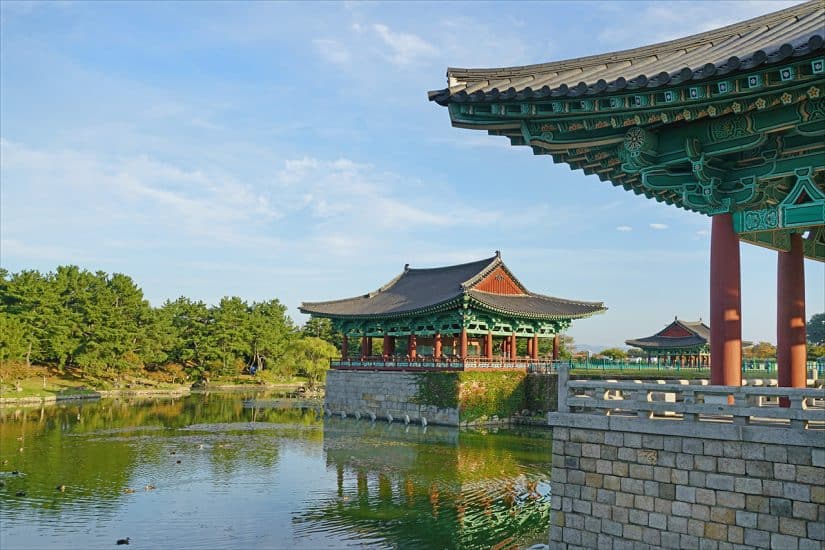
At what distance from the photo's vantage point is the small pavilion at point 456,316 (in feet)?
120

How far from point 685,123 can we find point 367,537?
428 inches

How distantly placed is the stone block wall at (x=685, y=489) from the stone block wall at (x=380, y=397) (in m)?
25.1

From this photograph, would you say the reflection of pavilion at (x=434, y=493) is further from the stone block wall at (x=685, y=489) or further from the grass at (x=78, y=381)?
the grass at (x=78, y=381)

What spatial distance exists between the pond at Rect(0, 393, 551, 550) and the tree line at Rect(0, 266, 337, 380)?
79.2ft

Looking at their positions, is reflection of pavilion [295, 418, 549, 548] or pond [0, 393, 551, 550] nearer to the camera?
pond [0, 393, 551, 550]

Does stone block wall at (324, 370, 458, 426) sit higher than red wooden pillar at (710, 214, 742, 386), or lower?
lower

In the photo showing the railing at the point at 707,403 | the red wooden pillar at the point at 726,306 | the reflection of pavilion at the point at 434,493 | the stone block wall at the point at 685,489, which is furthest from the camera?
the reflection of pavilion at the point at 434,493

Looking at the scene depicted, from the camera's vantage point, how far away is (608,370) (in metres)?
36.4

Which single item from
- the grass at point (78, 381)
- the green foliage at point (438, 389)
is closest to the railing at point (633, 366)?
the green foliage at point (438, 389)

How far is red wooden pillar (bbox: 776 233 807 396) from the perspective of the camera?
398 inches

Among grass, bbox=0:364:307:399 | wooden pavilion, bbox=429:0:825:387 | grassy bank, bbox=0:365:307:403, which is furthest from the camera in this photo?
grass, bbox=0:364:307:399

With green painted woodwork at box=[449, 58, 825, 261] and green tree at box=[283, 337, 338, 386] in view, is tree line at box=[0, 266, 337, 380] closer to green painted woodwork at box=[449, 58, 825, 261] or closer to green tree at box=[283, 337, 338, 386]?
green tree at box=[283, 337, 338, 386]

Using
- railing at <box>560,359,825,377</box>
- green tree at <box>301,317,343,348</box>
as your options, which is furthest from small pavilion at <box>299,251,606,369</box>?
green tree at <box>301,317,343,348</box>

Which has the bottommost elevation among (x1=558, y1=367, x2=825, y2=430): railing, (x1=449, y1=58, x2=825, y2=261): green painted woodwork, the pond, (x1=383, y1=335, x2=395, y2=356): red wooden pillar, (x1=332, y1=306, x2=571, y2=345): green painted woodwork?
the pond
